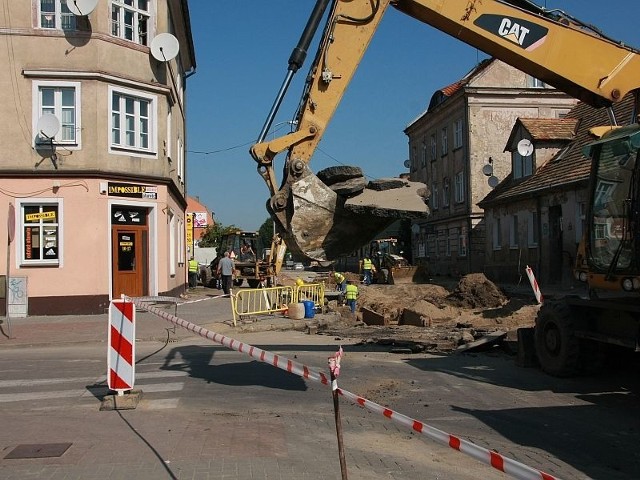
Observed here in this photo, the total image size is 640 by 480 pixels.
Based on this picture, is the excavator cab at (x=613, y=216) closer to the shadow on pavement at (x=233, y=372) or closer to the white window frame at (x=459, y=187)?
the shadow on pavement at (x=233, y=372)

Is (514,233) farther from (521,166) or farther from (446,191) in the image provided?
Answer: (446,191)

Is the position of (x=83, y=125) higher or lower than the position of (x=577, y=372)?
higher

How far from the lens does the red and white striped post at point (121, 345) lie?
25.2 feet

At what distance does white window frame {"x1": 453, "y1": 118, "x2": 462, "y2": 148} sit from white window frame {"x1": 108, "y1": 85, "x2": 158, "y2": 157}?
2771cm

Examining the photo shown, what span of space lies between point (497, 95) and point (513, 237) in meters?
13.9

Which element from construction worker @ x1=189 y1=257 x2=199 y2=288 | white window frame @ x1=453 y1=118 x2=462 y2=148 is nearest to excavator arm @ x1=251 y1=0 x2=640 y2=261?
construction worker @ x1=189 y1=257 x2=199 y2=288

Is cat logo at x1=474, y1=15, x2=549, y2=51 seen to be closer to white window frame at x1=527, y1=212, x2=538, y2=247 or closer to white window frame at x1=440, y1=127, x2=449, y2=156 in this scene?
white window frame at x1=527, y1=212, x2=538, y2=247

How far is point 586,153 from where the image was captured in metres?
9.06

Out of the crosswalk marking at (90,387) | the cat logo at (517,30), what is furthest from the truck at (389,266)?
the cat logo at (517,30)

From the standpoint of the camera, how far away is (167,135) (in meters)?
22.6

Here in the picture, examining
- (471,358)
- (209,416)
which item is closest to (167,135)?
(471,358)

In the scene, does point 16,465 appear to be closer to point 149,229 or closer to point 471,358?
point 471,358

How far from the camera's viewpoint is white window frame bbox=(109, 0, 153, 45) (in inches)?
792

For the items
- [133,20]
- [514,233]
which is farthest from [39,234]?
[514,233]
